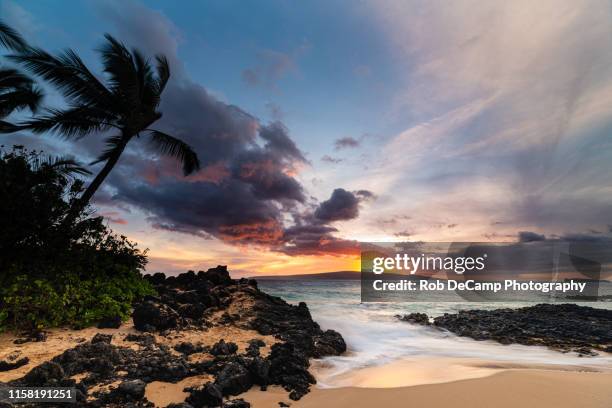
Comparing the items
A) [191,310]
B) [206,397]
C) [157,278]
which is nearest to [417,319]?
[191,310]

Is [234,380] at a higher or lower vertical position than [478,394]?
higher

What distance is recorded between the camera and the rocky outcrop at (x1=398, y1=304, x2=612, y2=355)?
589 inches

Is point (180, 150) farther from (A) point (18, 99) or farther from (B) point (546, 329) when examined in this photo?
(B) point (546, 329)

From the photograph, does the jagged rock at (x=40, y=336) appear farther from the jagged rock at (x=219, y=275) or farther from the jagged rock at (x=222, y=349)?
the jagged rock at (x=219, y=275)

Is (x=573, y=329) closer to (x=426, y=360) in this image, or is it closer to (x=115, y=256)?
(x=426, y=360)

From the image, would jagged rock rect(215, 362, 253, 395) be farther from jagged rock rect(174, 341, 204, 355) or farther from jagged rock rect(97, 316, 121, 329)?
jagged rock rect(97, 316, 121, 329)

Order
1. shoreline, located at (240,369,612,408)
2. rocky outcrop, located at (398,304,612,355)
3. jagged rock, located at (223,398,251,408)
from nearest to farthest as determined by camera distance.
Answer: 1. jagged rock, located at (223,398,251,408)
2. shoreline, located at (240,369,612,408)
3. rocky outcrop, located at (398,304,612,355)

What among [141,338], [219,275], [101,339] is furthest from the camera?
[219,275]

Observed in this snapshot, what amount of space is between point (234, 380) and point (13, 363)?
464 centimetres

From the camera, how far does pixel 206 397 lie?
19.3 feet

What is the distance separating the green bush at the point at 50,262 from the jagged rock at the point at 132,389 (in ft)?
14.9

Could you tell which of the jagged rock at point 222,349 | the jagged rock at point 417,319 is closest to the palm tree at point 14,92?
the jagged rock at point 222,349

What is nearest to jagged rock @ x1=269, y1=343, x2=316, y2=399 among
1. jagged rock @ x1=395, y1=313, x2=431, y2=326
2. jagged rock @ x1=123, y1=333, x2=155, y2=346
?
jagged rock @ x1=123, y1=333, x2=155, y2=346

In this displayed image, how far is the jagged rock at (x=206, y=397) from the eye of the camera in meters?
5.81
